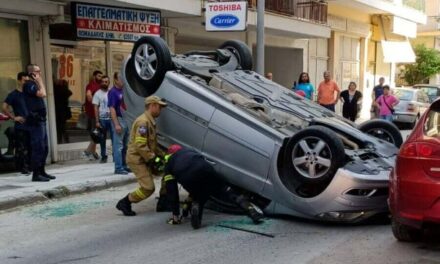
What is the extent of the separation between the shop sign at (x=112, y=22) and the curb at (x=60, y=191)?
375cm

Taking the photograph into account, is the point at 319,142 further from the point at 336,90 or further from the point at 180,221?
the point at 336,90

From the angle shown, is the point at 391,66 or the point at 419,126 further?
the point at 391,66

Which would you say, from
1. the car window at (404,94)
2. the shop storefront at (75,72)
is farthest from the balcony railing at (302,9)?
the shop storefront at (75,72)

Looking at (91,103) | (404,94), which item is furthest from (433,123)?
(404,94)

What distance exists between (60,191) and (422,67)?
31814 millimetres

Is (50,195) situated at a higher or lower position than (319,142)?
lower

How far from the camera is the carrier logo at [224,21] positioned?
11477 millimetres

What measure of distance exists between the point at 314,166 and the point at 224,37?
11.5m

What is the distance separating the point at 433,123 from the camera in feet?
16.0

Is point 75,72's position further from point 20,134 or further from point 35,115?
point 35,115

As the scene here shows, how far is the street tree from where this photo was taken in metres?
35.4

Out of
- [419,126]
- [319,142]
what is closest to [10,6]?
[319,142]

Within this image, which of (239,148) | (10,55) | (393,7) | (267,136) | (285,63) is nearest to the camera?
(267,136)

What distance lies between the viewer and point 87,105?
11.6 m
